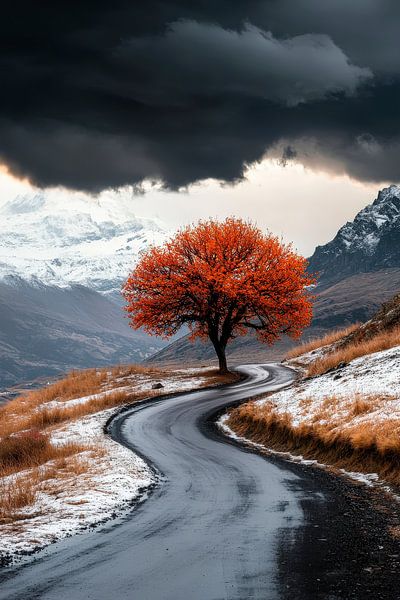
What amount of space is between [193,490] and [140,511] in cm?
236

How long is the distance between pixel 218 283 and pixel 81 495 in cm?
3040

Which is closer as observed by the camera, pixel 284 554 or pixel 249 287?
A: pixel 284 554

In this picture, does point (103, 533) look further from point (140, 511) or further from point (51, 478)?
point (51, 478)

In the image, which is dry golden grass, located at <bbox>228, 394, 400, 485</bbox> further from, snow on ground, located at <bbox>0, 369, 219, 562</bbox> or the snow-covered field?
snow on ground, located at <bbox>0, 369, 219, 562</bbox>

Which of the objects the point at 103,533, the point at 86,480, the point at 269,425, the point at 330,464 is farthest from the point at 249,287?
the point at 103,533

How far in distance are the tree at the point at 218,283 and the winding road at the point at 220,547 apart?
27902 mm

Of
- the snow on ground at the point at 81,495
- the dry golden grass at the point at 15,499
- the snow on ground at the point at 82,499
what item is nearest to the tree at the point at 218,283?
the snow on ground at the point at 81,495

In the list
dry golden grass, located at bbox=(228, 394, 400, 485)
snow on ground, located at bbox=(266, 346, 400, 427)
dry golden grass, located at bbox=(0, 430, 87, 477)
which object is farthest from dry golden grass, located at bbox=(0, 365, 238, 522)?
snow on ground, located at bbox=(266, 346, 400, 427)

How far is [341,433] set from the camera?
1609cm

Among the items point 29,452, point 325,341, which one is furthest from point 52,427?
point 325,341

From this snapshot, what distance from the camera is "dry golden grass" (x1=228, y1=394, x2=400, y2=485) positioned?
45.3 ft

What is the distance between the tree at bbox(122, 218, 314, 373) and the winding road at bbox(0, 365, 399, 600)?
27.9m

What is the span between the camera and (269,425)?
69.4 feet

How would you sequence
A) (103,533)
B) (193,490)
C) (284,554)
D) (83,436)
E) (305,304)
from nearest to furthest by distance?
1. (284,554)
2. (103,533)
3. (193,490)
4. (83,436)
5. (305,304)
